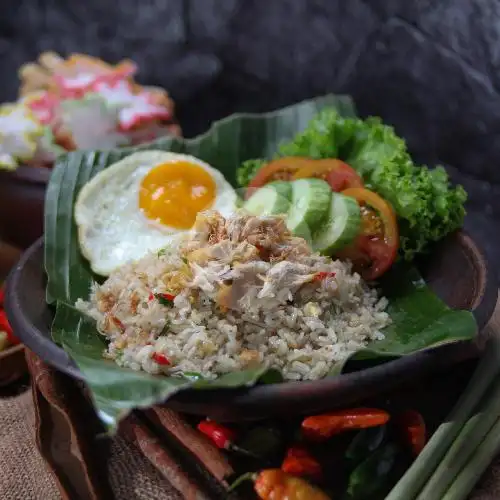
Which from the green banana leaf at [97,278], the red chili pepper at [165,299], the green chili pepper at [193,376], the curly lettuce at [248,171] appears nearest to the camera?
the green banana leaf at [97,278]

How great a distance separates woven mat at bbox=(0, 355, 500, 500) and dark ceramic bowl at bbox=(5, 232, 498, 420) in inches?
→ 7.1

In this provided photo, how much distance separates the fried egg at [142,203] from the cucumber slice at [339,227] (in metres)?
0.40

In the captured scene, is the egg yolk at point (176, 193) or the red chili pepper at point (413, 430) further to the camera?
the egg yolk at point (176, 193)

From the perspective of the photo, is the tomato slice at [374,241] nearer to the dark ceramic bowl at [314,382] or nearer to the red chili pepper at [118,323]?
the dark ceramic bowl at [314,382]

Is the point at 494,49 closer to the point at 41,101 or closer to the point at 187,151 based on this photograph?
the point at 187,151

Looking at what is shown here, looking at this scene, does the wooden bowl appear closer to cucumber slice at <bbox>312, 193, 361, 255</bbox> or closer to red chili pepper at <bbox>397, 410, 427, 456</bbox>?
cucumber slice at <bbox>312, 193, 361, 255</bbox>

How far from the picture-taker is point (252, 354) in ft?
6.29

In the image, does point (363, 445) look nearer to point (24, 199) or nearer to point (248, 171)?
point (248, 171)

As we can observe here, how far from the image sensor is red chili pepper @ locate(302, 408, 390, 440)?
1882mm

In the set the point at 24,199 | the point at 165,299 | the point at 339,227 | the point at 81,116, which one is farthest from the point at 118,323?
the point at 81,116

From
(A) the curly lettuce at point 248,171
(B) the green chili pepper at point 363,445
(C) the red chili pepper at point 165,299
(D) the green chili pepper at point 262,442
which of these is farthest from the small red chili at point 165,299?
(A) the curly lettuce at point 248,171

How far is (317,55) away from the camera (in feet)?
12.6

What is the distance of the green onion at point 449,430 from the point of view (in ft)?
5.74

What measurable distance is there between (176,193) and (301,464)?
1.27 meters
